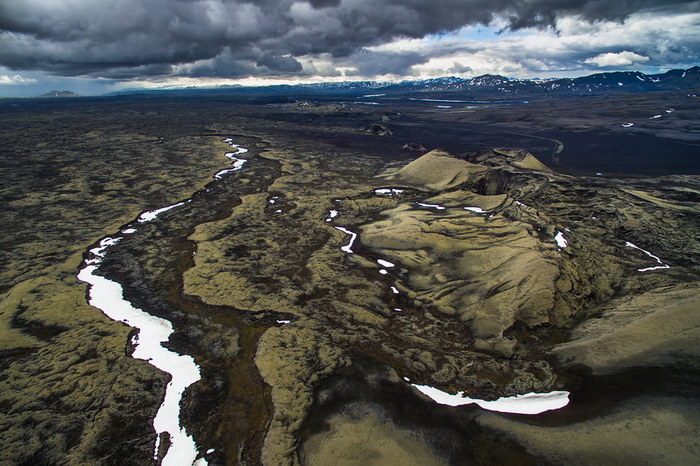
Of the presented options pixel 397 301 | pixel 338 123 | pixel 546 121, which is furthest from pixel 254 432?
pixel 546 121

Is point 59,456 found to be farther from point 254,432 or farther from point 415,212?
point 415,212

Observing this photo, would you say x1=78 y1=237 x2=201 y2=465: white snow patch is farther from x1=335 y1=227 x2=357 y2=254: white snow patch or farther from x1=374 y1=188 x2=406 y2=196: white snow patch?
x1=374 y1=188 x2=406 y2=196: white snow patch

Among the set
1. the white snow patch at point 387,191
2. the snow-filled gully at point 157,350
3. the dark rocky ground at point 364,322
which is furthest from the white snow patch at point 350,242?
the snow-filled gully at point 157,350

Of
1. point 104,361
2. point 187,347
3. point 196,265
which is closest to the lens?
point 104,361

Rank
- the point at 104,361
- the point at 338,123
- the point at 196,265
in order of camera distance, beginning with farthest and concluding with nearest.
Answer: the point at 338,123, the point at 196,265, the point at 104,361

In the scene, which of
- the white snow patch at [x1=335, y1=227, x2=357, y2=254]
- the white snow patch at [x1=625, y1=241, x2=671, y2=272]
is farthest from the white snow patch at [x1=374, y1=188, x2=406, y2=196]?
the white snow patch at [x1=625, y1=241, x2=671, y2=272]
